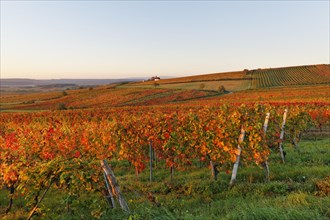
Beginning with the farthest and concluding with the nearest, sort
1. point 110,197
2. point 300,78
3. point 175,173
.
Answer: point 300,78 → point 175,173 → point 110,197

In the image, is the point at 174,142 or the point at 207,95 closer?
the point at 174,142

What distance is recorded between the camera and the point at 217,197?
752 centimetres

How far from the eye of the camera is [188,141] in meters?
10.4

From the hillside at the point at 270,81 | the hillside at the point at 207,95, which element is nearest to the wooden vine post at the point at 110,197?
the hillside at the point at 207,95

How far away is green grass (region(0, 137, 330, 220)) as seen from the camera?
5141mm

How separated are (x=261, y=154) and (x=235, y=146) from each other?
909mm

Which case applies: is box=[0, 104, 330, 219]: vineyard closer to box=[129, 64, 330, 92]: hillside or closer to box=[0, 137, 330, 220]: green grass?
box=[0, 137, 330, 220]: green grass

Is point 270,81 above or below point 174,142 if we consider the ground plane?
above

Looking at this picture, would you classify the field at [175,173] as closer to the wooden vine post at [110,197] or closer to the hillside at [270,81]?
the wooden vine post at [110,197]

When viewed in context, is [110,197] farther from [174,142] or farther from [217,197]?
[174,142]

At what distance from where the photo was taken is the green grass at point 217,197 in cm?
514

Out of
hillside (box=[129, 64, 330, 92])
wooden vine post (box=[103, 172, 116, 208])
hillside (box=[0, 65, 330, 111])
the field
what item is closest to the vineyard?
the field

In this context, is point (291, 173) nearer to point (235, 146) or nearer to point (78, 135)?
point (235, 146)

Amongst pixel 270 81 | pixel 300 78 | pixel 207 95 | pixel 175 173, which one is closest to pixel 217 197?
pixel 175 173
